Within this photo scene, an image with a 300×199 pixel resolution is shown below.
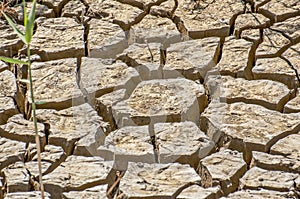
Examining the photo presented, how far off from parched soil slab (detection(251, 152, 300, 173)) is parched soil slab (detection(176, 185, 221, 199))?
187mm

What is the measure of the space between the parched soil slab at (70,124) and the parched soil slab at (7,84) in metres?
0.17

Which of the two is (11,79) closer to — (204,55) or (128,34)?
(128,34)

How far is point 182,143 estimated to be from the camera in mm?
2453

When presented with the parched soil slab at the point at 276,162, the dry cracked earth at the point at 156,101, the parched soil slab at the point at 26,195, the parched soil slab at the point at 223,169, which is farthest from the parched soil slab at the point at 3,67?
the parched soil slab at the point at 276,162

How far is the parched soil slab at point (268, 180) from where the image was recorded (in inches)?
88.2

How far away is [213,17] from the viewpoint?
3.22 meters

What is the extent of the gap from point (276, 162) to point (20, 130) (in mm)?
877

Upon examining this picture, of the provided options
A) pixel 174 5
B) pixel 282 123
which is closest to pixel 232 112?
pixel 282 123

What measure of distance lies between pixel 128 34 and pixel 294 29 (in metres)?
0.70

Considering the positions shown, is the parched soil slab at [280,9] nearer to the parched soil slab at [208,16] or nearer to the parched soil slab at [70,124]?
the parched soil slab at [208,16]

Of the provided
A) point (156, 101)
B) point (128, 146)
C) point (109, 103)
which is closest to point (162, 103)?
point (156, 101)

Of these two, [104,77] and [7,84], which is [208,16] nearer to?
[104,77]

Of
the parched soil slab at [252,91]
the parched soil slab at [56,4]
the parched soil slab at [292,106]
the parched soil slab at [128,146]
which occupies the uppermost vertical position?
the parched soil slab at [56,4]

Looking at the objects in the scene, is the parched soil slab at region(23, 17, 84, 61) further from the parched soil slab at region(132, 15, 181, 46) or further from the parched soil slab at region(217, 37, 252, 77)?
the parched soil slab at region(217, 37, 252, 77)
